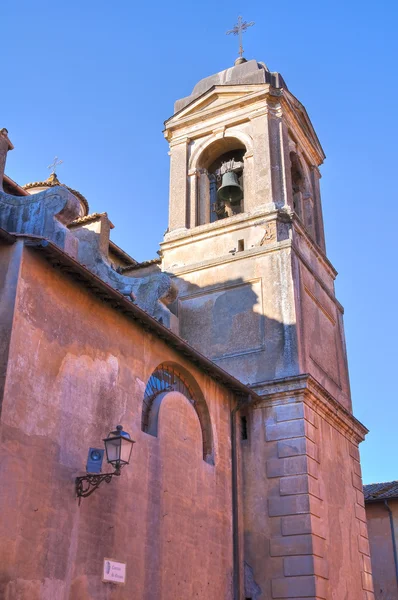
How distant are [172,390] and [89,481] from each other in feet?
11.9

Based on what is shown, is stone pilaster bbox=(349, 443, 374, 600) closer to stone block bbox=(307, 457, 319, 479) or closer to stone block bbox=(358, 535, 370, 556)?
stone block bbox=(358, 535, 370, 556)

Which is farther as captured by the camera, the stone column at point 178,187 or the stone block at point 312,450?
the stone column at point 178,187

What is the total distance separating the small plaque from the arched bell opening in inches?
412

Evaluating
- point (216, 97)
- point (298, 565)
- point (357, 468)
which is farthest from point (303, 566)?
point (216, 97)

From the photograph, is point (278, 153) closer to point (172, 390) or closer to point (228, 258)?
point (228, 258)

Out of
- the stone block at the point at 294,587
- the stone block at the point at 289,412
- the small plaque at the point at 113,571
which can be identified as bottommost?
the small plaque at the point at 113,571

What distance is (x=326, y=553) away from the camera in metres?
13.6

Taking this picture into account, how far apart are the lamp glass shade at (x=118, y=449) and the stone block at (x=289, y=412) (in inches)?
220

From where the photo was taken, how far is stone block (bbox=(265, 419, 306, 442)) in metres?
14.1

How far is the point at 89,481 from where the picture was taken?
9328 millimetres

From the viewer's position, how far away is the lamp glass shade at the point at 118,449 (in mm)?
9297

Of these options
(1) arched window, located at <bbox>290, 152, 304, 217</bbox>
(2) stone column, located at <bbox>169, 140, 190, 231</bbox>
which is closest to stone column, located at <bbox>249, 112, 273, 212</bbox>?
(1) arched window, located at <bbox>290, 152, 304, 217</bbox>

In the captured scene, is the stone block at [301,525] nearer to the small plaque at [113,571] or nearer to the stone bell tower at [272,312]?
the stone bell tower at [272,312]

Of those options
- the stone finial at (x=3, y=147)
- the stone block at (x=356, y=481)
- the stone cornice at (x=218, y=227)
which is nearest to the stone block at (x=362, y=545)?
the stone block at (x=356, y=481)
